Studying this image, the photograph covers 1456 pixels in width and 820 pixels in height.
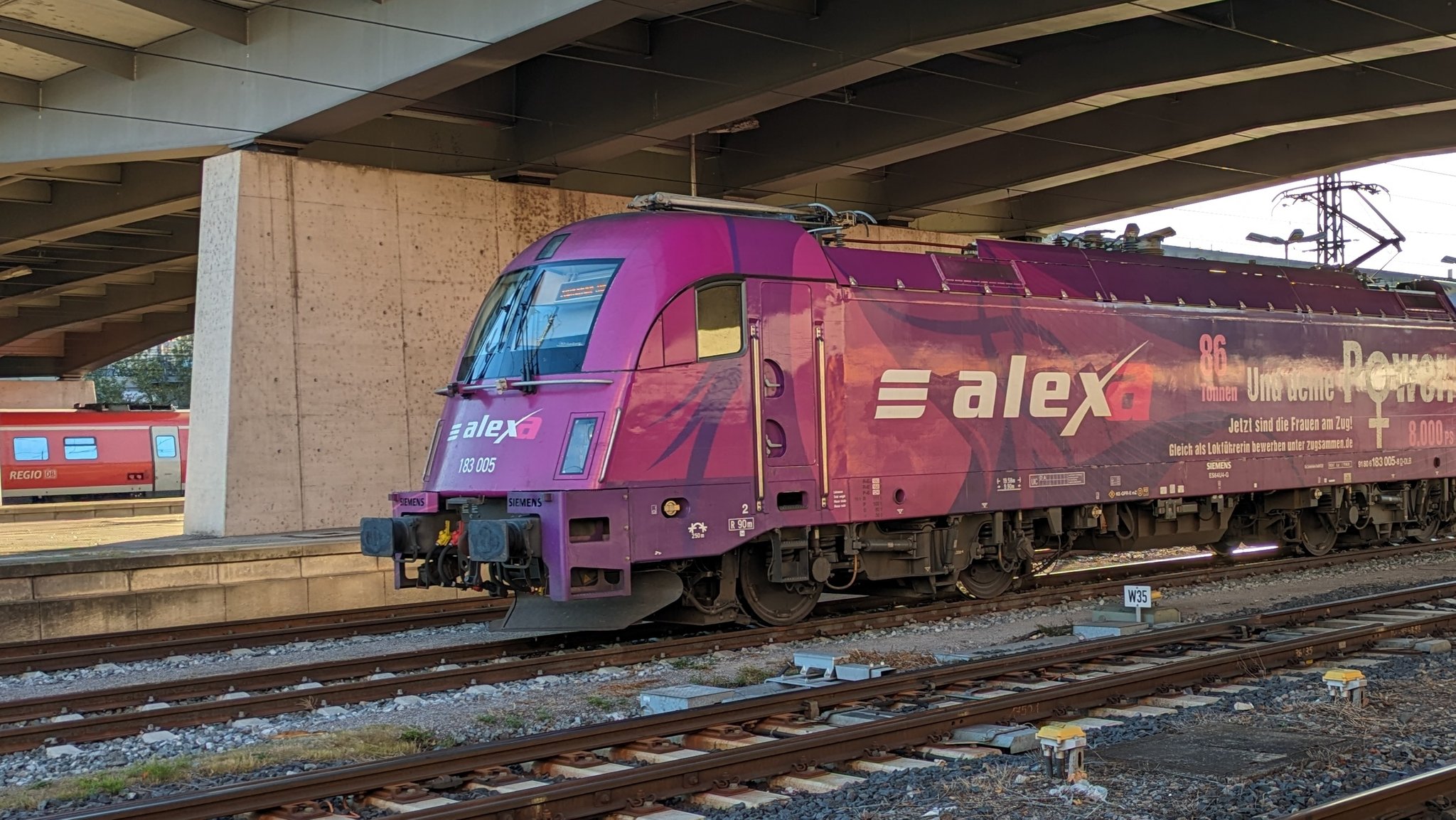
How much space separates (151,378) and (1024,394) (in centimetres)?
6703

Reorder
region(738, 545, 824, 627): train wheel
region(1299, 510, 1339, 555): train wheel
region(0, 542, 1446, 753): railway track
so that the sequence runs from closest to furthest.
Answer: region(0, 542, 1446, 753): railway track, region(738, 545, 824, 627): train wheel, region(1299, 510, 1339, 555): train wheel

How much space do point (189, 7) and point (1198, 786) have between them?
50.8ft

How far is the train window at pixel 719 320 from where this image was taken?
11.2 metres

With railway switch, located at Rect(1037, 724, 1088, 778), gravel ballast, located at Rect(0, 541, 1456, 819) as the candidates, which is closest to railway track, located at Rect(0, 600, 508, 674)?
gravel ballast, located at Rect(0, 541, 1456, 819)

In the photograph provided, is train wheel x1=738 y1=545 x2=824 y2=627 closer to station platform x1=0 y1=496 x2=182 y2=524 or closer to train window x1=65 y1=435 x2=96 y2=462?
station platform x1=0 y1=496 x2=182 y2=524

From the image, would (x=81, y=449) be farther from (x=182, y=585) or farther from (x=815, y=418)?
(x=815, y=418)

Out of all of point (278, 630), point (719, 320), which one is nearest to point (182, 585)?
point (278, 630)

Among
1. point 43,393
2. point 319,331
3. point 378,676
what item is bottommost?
point 378,676

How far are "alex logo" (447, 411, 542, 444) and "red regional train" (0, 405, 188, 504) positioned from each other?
3063 centimetres

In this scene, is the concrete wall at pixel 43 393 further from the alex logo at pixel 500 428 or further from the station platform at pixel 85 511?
the alex logo at pixel 500 428

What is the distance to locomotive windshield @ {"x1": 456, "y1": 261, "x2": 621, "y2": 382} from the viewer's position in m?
11.1

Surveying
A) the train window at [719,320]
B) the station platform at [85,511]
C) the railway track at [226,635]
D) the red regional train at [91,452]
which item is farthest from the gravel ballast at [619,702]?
the red regional train at [91,452]

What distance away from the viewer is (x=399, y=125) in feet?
68.8

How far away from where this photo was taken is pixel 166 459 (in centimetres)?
4362
